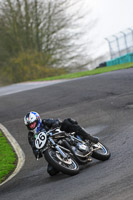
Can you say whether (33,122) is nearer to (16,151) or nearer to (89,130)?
(16,151)

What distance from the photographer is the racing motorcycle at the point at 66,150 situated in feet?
26.2

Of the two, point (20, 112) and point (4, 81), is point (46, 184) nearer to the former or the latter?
point (20, 112)

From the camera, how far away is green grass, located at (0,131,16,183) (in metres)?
10.3

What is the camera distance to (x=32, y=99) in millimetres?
20703

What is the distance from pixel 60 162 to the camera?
7.96 meters

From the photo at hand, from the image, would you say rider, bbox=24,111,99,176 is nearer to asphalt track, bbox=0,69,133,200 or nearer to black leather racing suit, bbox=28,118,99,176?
black leather racing suit, bbox=28,118,99,176

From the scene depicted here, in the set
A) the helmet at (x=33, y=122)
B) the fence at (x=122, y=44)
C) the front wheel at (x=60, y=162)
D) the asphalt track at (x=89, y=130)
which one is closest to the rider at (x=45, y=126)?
the helmet at (x=33, y=122)

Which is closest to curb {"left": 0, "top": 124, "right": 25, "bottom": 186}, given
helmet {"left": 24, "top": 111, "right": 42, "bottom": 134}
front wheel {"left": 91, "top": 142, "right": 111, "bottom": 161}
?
helmet {"left": 24, "top": 111, "right": 42, "bottom": 134}

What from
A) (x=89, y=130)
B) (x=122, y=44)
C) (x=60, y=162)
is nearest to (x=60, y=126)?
(x=60, y=162)

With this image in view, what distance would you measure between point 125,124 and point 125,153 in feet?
11.7

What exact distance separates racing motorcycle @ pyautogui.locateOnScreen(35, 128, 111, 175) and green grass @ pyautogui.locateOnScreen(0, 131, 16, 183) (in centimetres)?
211

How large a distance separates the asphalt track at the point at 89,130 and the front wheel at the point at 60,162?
17 centimetres

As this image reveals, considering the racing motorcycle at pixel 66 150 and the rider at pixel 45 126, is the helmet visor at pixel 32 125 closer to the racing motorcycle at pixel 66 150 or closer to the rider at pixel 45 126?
the rider at pixel 45 126

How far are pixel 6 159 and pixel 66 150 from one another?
143 inches
